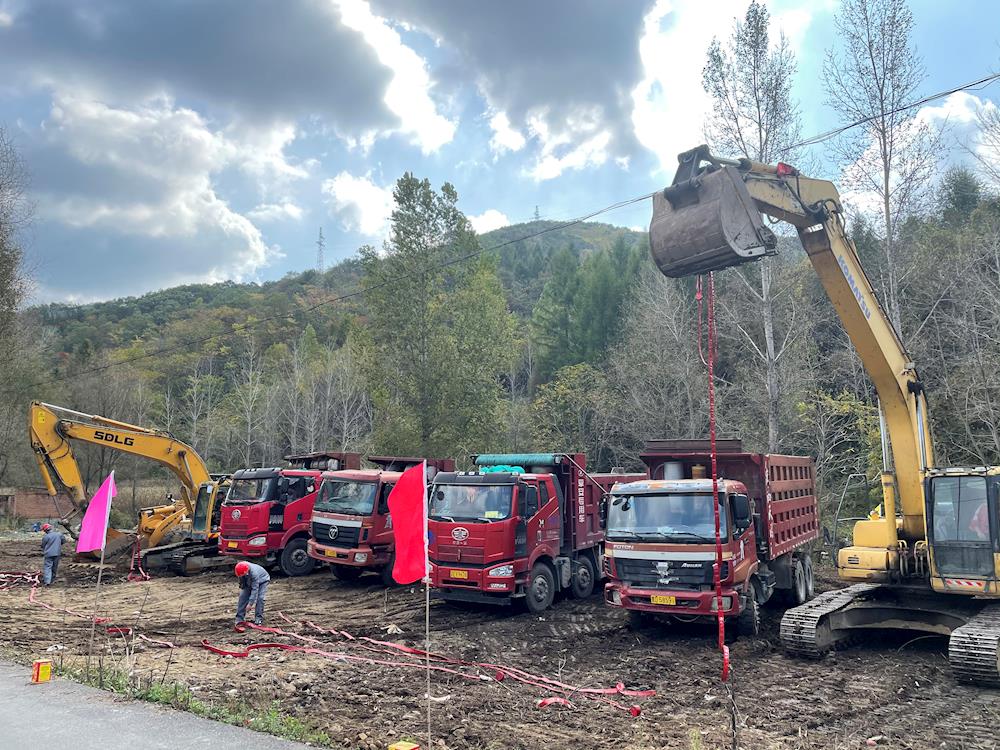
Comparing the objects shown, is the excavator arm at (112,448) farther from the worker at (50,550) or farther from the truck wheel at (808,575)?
the truck wheel at (808,575)

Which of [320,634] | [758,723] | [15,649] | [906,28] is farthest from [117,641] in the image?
[906,28]

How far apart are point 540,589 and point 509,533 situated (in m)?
1.42

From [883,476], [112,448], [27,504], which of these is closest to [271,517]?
[112,448]

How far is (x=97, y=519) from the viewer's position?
1039 cm

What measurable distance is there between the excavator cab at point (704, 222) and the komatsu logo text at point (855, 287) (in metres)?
2.83

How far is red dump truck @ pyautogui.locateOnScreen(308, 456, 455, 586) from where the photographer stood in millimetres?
15625

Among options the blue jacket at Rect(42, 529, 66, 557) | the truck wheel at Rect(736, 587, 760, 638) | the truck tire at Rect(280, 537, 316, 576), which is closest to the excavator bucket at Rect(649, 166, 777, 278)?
the truck wheel at Rect(736, 587, 760, 638)

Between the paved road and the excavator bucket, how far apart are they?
5917mm

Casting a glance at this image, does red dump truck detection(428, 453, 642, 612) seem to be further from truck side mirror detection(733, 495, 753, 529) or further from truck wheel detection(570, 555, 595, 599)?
truck side mirror detection(733, 495, 753, 529)

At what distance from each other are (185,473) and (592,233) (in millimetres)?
131705

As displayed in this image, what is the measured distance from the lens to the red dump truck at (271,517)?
17.5 metres

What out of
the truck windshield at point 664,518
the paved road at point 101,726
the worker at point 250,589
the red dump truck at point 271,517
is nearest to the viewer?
the paved road at point 101,726

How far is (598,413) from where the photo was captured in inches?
1272

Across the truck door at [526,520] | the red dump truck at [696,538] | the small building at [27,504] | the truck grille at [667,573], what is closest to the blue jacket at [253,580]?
the truck door at [526,520]
